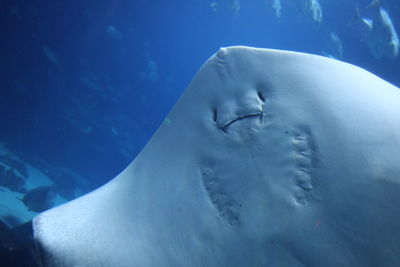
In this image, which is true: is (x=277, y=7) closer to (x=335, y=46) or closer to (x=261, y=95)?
(x=335, y=46)

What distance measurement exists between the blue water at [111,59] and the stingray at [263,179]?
1236 centimetres

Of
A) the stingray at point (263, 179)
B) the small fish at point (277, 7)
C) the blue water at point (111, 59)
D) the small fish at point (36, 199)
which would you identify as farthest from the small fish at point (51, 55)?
the stingray at point (263, 179)

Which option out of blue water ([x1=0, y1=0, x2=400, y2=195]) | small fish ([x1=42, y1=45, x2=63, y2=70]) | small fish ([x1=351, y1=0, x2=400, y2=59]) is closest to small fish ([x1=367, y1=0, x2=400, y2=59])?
small fish ([x1=351, y1=0, x2=400, y2=59])

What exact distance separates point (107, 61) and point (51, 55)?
2742mm

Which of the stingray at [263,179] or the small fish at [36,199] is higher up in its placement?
the stingray at [263,179]

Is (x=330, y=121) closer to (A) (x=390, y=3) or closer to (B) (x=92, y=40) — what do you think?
(A) (x=390, y=3)

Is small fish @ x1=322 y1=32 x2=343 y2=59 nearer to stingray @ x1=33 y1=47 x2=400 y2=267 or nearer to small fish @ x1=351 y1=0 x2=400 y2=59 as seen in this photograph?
small fish @ x1=351 y1=0 x2=400 y2=59

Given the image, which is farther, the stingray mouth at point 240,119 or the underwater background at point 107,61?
the underwater background at point 107,61

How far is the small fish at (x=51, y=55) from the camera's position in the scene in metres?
12.5

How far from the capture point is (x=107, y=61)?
48.2 ft


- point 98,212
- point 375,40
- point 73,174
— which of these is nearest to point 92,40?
point 73,174

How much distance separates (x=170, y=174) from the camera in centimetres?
141

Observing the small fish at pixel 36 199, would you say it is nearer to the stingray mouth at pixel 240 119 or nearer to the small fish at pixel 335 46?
the stingray mouth at pixel 240 119

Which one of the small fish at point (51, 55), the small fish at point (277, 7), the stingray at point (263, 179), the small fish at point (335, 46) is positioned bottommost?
the stingray at point (263, 179)
